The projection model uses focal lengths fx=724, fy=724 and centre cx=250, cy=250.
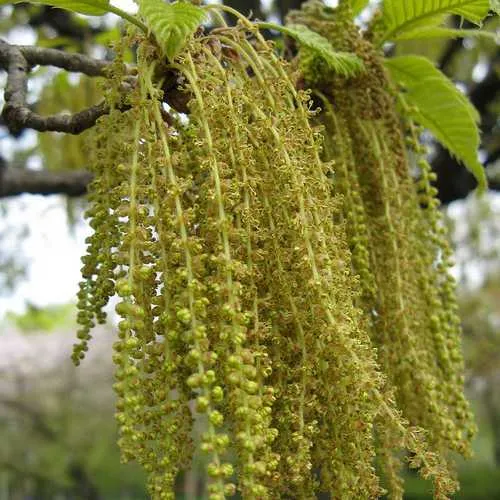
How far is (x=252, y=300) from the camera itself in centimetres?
111

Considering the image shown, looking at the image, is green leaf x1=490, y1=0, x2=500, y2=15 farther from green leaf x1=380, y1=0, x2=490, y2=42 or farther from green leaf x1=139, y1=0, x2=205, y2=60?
green leaf x1=139, y1=0, x2=205, y2=60

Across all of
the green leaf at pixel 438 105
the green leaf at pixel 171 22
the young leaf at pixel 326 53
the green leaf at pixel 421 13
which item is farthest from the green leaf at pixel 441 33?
the green leaf at pixel 171 22

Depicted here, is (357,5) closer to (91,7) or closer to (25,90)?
(91,7)

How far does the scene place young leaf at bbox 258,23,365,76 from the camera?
58.4 inches

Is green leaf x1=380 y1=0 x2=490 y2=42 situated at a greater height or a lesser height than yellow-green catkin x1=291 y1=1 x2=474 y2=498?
greater

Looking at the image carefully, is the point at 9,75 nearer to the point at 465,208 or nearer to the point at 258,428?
the point at 258,428

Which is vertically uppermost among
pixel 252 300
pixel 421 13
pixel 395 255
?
pixel 421 13

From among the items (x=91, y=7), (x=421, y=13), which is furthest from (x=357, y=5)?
(x=91, y=7)

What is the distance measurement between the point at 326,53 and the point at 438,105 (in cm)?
33

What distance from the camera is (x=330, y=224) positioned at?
1158mm

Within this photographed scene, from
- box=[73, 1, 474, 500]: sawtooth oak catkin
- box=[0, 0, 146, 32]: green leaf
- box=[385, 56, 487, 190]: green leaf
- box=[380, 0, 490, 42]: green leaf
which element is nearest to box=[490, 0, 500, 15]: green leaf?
box=[380, 0, 490, 42]: green leaf

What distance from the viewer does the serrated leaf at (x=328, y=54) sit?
1.48 metres

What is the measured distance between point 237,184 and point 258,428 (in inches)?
14.4

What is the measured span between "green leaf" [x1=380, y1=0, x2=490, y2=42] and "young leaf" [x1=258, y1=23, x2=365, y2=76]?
0.16 metres
